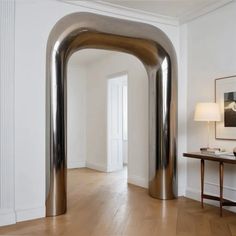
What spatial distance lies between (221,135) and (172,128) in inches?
28.9

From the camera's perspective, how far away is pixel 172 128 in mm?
4305

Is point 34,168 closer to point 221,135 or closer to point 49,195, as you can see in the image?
point 49,195

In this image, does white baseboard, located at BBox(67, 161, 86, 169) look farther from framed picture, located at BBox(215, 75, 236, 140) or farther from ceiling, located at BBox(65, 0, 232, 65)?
ceiling, located at BBox(65, 0, 232, 65)

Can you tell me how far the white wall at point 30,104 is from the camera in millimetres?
3389

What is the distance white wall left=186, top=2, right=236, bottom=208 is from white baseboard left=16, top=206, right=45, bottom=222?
2.31 m

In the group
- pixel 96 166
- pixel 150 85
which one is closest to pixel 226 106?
pixel 150 85

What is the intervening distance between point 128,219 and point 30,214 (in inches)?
47.6

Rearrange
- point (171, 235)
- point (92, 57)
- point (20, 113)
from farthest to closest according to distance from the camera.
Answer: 1. point (92, 57)
2. point (20, 113)
3. point (171, 235)

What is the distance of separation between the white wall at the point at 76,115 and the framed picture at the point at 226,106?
4.35m

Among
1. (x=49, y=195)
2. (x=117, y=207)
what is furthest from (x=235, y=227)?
(x=49, y=195)

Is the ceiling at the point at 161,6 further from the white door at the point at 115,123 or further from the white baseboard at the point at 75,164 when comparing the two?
the white baseboard at the point at 75,164

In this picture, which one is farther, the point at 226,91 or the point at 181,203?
the point at 181,203

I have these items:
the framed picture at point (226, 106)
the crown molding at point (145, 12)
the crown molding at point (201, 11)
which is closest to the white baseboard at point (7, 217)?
the crown molding at point (145, 12)

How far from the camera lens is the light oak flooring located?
3023 millimetres
